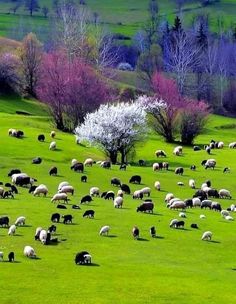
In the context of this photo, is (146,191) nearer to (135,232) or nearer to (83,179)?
(83,179)

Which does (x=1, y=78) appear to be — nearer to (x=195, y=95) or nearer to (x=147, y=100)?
(x=147, y=100)

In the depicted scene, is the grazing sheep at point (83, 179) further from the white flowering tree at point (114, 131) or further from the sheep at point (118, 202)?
the white flowering tree at point (114, 131)

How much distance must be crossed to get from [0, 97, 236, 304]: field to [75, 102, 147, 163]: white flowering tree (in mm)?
8875

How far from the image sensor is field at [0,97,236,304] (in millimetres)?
33562

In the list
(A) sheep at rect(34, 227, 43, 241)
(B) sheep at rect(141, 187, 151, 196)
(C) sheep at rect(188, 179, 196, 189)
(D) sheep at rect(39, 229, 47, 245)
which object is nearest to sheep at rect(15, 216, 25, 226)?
Result: (A) sheep at rect(34, 227, 43, 241)

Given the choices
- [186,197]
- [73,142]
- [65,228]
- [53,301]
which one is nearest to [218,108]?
[73,142]

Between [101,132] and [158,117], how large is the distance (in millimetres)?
23741

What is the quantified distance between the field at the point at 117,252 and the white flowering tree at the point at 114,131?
8.88 m

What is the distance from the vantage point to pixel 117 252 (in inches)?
1624

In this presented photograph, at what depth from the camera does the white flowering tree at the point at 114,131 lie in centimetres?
7925

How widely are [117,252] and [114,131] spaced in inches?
1546

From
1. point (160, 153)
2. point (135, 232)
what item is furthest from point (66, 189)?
point (160, 153)

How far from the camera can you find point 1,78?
12200cm

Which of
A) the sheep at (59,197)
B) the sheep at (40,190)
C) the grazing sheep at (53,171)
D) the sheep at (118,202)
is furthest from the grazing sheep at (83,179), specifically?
the sheep at (118,202)
